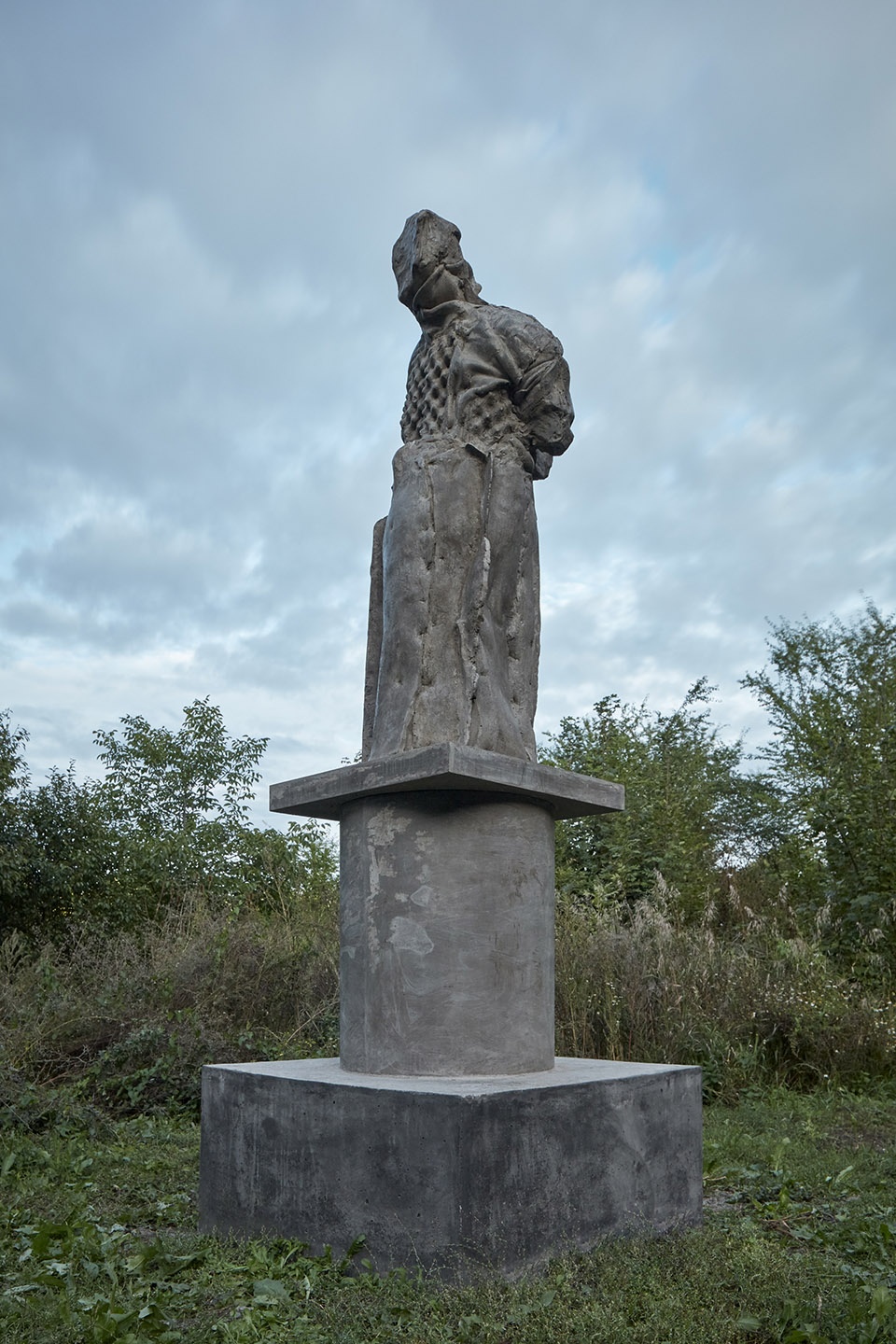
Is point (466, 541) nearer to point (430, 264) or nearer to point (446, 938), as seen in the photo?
point (430, 264)

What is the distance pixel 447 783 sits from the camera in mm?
4059

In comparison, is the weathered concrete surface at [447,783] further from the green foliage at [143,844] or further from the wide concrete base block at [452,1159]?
the green foliage at [143,844]

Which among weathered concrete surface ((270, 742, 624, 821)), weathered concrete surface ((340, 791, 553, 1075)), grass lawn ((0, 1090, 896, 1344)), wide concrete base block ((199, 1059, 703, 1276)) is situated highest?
weathered concrete surface ((270, 742, 624, 821))

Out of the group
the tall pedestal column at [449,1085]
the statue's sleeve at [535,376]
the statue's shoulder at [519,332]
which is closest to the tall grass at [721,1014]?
the tall pedestal column at [449,1085]

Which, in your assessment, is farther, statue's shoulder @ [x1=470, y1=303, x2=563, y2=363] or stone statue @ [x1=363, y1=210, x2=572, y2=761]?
statue's shoulder @ [x1=470, y1=303, x2=563, y2=363]

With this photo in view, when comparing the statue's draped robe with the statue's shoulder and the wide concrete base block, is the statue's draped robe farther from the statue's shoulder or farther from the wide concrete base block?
the wide concrete base block

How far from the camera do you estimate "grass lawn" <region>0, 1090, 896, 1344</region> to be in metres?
3.03

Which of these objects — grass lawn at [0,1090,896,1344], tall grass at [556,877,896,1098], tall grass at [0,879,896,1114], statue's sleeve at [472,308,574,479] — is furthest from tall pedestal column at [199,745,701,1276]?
tall grass at [556,877,896,1098]

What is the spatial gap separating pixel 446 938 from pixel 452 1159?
0.82 meters

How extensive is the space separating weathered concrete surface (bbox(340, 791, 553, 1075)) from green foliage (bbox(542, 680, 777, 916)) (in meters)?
9.57

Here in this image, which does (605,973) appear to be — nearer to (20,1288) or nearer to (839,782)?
(839,782)

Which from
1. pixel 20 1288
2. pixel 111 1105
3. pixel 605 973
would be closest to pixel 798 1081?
pixel 605 973

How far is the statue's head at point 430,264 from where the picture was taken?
4.94m

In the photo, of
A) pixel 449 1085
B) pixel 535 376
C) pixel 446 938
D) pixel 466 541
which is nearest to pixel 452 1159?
pixel 449 1085
